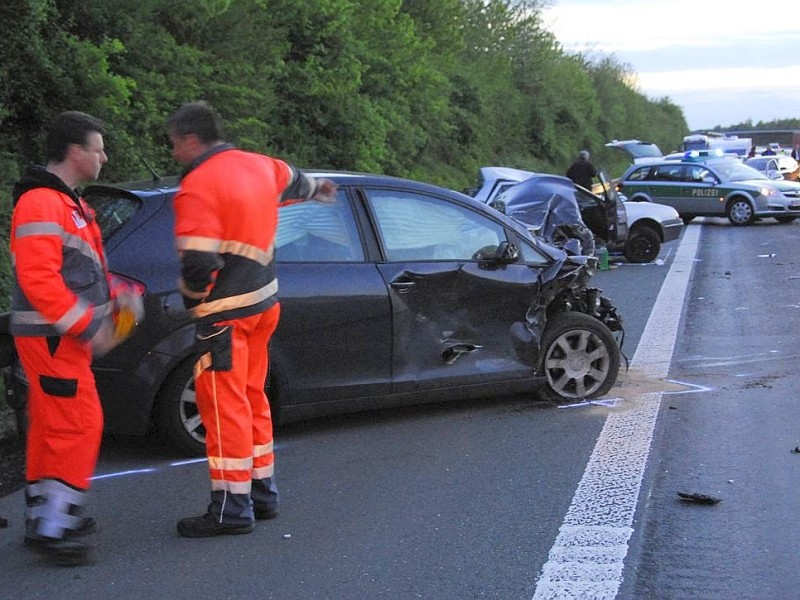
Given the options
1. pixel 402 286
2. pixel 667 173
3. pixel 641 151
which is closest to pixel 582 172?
pixel 667 173

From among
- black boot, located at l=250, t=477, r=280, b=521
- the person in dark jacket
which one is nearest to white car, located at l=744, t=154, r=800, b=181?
the person in dark jacket

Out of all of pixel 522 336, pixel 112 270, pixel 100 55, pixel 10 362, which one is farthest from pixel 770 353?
pixel 100 55

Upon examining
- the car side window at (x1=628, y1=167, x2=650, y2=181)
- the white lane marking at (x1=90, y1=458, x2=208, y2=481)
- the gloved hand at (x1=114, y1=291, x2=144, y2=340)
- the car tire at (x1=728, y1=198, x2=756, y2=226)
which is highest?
the gloved hand at (x1=114, y1=291, x2=144, y2=340)

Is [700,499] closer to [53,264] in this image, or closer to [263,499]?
[263,499]

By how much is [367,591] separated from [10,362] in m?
2.14

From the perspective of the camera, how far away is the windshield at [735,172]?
24.5 meters

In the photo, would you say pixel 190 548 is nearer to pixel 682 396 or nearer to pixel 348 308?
pixel 348 308

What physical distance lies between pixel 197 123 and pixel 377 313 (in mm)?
1956

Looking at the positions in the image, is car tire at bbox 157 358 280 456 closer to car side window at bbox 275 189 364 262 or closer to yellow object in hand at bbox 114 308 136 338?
car side window at bbox 275 189 364 262

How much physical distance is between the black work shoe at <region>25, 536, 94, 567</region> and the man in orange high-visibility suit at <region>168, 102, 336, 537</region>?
0.48m

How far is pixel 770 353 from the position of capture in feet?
28.1

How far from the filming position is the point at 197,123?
435cm

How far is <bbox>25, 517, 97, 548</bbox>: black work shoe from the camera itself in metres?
4.18

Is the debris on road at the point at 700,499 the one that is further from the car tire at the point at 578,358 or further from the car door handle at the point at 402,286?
the car door handle at the point at 402,286
